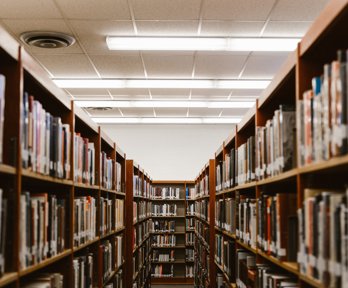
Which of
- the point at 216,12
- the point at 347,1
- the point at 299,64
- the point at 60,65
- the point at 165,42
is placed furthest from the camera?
the point at 60,65

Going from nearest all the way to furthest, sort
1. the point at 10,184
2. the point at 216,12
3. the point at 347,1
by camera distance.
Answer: the point at 347,1 → the point at 10,184 → the point at 216,12

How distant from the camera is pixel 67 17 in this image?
16.0 feet

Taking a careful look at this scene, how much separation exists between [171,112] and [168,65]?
11.0ft

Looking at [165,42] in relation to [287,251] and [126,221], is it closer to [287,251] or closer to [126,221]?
[126,221]

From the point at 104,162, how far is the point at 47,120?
1.83 m

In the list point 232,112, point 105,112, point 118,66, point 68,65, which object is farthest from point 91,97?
point 232,112

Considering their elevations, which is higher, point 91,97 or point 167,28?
point 167,28

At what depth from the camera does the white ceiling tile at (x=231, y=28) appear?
5008 mm

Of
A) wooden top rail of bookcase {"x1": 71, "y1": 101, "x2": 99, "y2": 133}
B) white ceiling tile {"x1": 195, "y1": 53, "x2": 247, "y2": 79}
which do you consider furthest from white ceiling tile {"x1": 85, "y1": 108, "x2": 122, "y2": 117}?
wooden top rail of bookcase {"x1": 71, "y1": 101, "x2": 99, "y2": 133}

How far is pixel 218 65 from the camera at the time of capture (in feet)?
21.0

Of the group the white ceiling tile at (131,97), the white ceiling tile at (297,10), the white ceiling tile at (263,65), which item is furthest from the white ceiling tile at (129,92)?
the white ceiling tile at (297,10)

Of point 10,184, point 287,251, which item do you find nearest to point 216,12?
point 287,251

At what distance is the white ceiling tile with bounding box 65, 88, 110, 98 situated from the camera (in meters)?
7.76

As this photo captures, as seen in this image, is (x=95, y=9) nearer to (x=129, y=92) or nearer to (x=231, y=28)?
(x=231, y=28)
